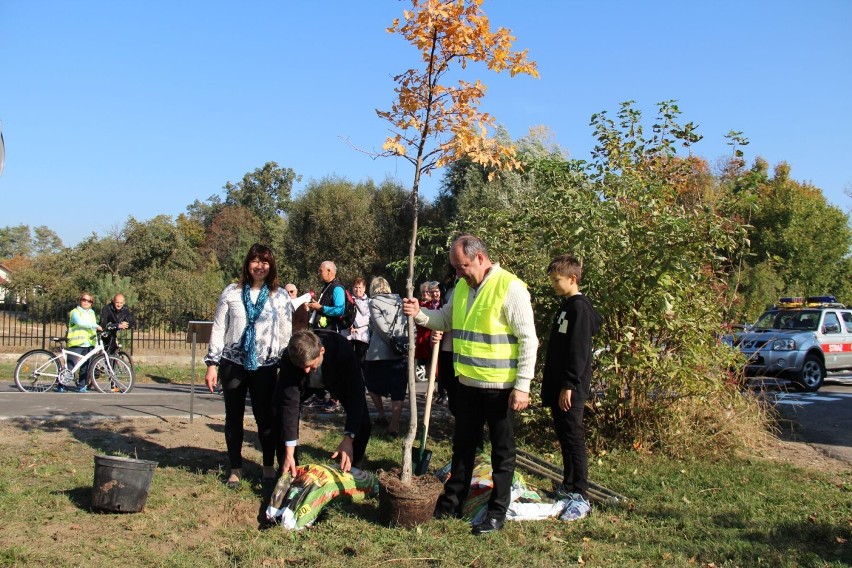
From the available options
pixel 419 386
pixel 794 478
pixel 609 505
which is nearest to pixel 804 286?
pixel 419 386

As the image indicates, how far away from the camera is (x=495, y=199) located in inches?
944

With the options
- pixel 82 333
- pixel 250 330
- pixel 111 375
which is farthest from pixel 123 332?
pixel 250 330

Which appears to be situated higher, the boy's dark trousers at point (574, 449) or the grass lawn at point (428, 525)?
the boy's dark trousers at point (574, 449)

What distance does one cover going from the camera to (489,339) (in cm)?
457

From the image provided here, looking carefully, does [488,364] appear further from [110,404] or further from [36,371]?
[36,371]

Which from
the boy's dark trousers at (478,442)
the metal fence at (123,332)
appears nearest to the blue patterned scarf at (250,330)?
the boy's dark trousers at (478,442)

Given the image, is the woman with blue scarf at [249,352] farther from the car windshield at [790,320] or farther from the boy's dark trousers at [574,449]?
the car windshield at [790,320]

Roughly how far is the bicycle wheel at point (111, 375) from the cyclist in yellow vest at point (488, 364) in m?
8.25

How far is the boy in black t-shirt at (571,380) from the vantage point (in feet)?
16.5

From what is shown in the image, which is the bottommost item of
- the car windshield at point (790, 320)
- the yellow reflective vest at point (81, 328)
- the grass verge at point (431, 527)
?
the grass verge at point (431, 527)

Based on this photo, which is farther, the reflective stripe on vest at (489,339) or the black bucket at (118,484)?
the black bucket at (118,484)

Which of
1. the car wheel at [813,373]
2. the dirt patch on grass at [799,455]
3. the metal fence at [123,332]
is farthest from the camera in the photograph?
the metal fence at [123,332]

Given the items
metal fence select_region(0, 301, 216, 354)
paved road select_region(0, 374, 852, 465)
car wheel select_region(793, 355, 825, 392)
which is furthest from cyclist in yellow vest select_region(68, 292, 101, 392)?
car wheel select_region(793, 355, 825, 392)

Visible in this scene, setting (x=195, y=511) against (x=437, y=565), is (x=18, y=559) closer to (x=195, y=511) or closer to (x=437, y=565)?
(x=195, y=511)
